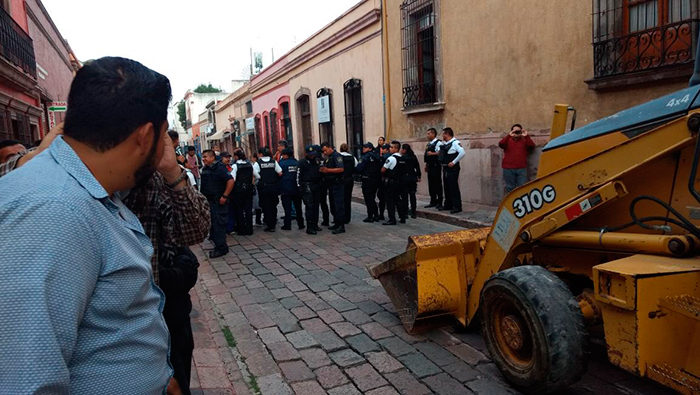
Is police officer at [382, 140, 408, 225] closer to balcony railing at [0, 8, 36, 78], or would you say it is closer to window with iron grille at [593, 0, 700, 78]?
window with iron grille at [593, 0, 700, 78]

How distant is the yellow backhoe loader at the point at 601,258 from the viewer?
2.33 metres

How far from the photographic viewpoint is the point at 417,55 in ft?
39.6

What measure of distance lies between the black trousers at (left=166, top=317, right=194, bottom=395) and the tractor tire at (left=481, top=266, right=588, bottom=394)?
76.8 inches

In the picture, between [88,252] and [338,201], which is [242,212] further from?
[88,252]

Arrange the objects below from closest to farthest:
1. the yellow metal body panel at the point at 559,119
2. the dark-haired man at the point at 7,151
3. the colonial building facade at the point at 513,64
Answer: the yellow metal body panel at the point at 559,119 → the dark-haired man at the point at 7,151 → the colonial building facade at the point at 513,64

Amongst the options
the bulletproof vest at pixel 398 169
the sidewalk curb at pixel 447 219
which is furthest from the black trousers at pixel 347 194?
the sidewalk curb at pixel 447 219

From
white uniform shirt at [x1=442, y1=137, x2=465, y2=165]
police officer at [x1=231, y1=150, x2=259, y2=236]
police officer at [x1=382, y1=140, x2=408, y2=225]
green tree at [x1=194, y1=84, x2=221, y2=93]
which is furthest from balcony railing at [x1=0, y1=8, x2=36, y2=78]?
green tree at [x1=194, y1=84, x2=221, y2=93]

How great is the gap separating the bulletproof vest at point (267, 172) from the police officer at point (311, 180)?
50 centimetres

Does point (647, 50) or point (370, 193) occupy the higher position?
point (647, 50)

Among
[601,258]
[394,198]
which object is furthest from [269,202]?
[601,258]

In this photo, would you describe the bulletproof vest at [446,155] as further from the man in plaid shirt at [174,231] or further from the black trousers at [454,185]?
the man in plaid shirt at [174,231]

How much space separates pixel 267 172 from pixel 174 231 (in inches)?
270

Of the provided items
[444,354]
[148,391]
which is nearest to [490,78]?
[444,354]

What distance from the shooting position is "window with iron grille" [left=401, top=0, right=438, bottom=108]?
38.4ft
